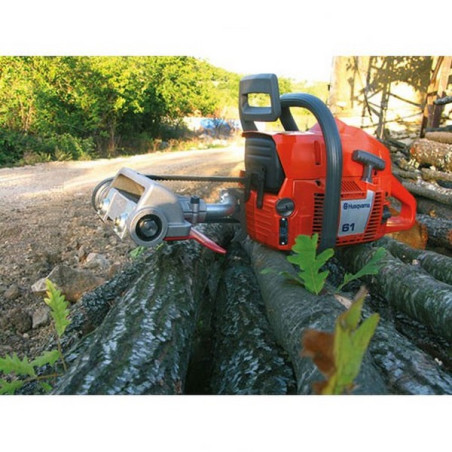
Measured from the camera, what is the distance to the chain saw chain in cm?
130

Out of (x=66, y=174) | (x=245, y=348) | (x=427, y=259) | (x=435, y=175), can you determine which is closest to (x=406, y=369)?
(x=245, y=348)

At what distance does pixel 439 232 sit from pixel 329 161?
1.47m

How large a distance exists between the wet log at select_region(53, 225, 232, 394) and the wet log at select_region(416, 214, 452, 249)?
163 centimetres

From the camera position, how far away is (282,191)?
1.56m

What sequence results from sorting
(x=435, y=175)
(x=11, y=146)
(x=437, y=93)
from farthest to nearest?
(x=437, y=93) → (x=435, y=175) → (x=11, y=146)

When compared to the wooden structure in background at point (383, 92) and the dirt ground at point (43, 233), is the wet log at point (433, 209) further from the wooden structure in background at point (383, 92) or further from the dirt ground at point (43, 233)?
the wooden structure in background at point (383, 92)

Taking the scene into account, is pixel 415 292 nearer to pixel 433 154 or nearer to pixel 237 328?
pixel 237 328

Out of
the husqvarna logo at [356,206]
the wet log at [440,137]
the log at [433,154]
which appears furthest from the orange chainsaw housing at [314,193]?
the wet log at [440,137]

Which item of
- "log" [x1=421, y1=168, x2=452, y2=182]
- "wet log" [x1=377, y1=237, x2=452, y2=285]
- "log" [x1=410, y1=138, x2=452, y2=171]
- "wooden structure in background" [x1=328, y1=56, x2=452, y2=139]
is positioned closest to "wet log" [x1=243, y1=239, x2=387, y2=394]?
"wet log" [x1=377, y1=237, x2=452, y2=285]

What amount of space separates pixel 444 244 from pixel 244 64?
5.59 ft

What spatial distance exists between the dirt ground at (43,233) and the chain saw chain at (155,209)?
0.60m

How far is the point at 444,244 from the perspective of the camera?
2553 millimetres
